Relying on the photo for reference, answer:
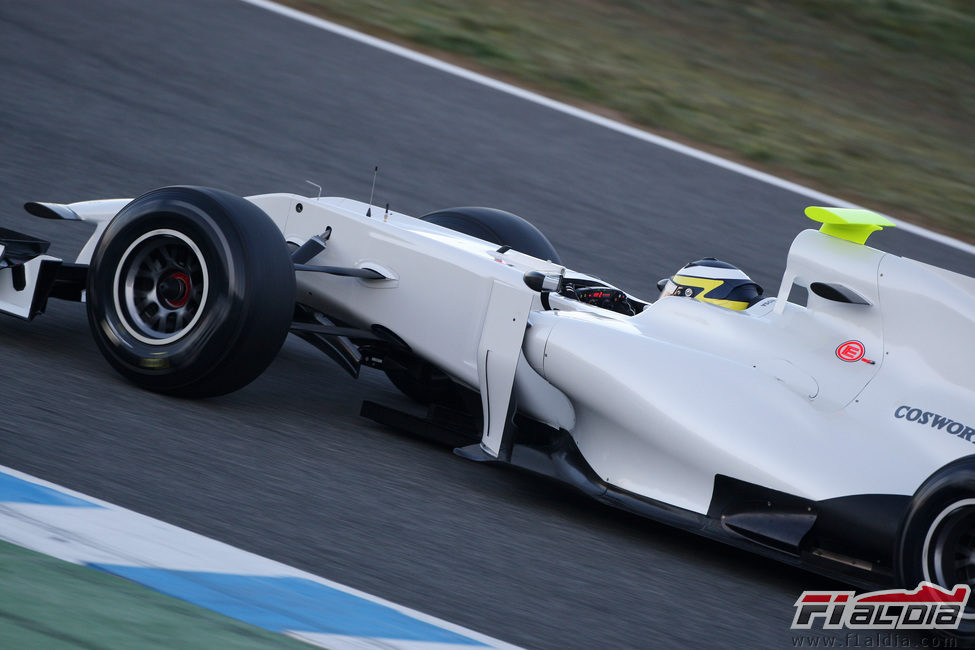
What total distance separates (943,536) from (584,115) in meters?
5.97

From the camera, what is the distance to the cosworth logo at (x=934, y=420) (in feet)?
12.8

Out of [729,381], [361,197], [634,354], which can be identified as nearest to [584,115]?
[361,197]

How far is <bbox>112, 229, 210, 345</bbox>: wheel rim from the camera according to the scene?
14.9ft

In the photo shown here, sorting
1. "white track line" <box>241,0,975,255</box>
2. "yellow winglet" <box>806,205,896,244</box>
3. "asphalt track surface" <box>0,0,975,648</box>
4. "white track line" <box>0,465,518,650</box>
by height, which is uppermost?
"white track line" <box>241,0,975,255</box>

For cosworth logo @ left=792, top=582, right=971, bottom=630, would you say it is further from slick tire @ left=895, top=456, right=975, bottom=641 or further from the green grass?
the green grass

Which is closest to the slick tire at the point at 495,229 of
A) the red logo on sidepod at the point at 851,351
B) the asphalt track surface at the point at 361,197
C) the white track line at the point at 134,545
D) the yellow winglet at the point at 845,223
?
the asphalt track surface at the point at 361,197

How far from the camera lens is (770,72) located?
36.6ft

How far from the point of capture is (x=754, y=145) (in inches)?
368

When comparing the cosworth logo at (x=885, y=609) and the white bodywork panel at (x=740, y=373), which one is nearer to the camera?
the cosworth logo at (x=885, y=609)

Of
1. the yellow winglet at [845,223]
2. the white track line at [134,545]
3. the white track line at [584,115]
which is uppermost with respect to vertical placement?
the white track line at [584,115]

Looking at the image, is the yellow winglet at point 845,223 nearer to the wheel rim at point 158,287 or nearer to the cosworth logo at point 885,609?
the cosworth logo at point 885,609

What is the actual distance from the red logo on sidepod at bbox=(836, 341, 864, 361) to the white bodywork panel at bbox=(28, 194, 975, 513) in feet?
0.05

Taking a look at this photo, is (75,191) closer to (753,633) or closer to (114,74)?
(114,74)

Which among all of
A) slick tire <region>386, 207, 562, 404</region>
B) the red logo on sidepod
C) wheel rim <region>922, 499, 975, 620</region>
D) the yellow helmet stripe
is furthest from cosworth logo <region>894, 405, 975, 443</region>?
slick tire <region>386, 207, 562, 404</region>
